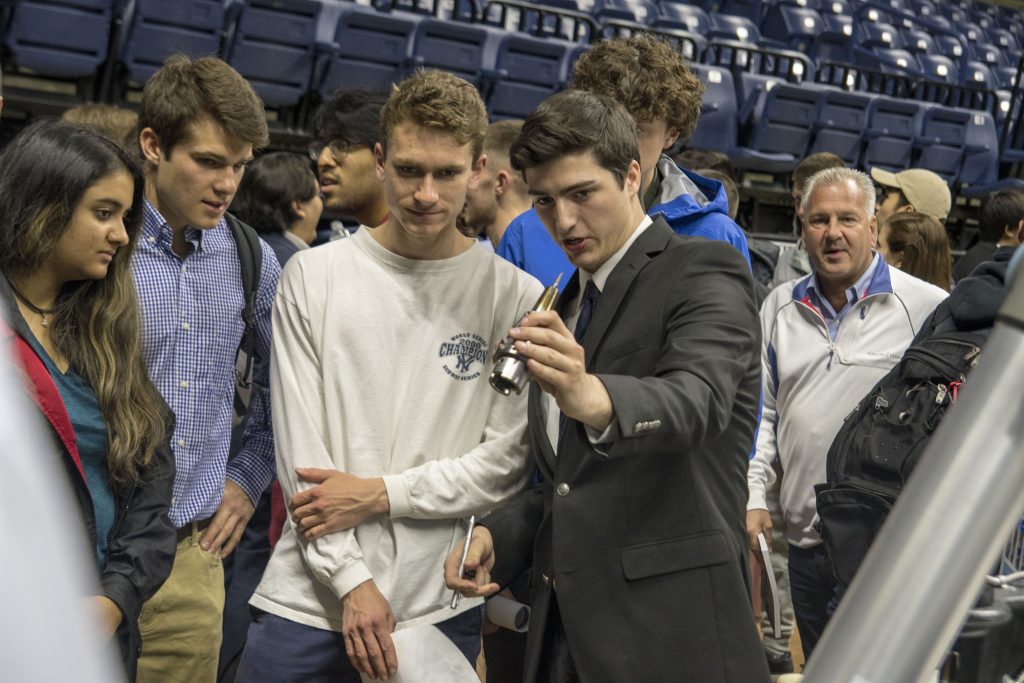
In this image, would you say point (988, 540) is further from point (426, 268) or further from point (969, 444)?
point (426, 268)

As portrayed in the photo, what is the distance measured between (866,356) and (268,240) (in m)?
2.10

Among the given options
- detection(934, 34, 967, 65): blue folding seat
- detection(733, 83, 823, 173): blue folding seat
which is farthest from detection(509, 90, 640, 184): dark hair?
detection(934, 34, 967, 65): blue folding seat

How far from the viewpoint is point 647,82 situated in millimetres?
2387

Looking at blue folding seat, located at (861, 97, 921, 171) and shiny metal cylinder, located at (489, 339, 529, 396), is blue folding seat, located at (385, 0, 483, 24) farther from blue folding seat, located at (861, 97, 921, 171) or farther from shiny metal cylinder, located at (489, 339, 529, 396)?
shiny metal cylinder, located at (489, 339, 529, 396)

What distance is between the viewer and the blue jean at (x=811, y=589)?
129 inches

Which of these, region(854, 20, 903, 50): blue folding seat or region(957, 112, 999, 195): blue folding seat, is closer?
region(957, 112, 999, 195): blue folding seat

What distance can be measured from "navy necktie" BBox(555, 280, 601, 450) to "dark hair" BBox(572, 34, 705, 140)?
25.6 inches

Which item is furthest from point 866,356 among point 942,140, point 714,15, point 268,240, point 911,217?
point 714,15

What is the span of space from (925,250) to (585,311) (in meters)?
2.99

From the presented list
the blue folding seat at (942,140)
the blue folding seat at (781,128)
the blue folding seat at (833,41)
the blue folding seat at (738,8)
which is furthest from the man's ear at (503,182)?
the blue folding seat at (738,8)

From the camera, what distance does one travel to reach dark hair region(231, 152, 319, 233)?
407 cm

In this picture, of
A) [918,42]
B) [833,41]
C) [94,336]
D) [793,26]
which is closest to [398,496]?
[94,336]

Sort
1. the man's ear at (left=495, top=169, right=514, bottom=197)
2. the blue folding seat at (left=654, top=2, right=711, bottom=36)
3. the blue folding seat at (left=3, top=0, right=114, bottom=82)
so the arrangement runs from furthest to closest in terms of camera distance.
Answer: the blue folding seat at (left=654, top=2, right=711, bottom=36), the blue folding seat at (left=3, top=0, right=114, bottom=82), the man's ear at (left=495, top=169, right=514, bottom=197)

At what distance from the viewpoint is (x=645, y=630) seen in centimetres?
165
